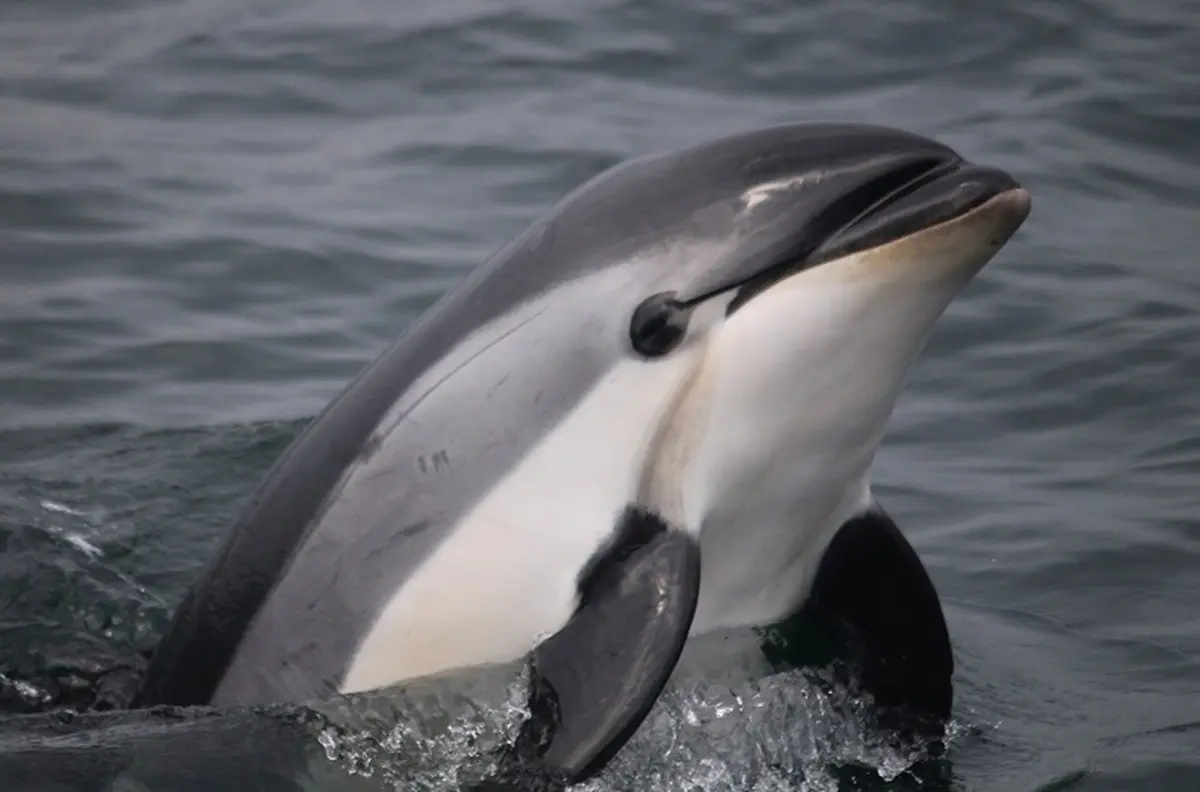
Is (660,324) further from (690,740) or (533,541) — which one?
(690,740)

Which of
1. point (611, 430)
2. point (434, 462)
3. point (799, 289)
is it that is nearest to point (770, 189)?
point (799, 289)

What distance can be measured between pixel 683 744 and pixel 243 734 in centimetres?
129

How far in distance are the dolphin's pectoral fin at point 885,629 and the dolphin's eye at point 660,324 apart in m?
1.03

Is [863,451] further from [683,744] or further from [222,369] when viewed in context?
[222,369]

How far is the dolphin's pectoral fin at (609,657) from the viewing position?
4570 mm

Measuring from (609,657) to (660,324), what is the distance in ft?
2.94

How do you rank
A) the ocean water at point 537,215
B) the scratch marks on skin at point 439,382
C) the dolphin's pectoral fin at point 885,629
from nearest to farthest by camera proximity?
the scratch marks on skin at point 439,382, the dolphin's pectoral fin at point 885,629, the ocean water at point 537,215

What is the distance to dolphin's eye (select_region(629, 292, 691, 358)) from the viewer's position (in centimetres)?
484

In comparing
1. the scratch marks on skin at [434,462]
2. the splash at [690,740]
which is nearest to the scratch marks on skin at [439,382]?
the scratch marks on skin at [434,462]

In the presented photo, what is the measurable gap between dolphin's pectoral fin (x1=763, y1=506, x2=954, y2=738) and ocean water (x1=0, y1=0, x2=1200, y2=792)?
0.17 meters

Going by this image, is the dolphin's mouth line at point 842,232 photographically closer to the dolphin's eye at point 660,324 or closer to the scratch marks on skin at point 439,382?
the dolphin's eye at point 660,324

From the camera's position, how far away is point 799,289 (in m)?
4.83

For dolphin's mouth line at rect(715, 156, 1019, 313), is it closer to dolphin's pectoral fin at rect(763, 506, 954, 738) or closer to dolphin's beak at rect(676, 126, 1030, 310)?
dolphin's beak at rect(676, 126, 1030, 310)

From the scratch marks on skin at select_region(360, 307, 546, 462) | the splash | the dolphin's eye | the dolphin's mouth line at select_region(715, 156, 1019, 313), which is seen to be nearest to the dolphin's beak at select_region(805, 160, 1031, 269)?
Result: the dolphin's mouth line at select_region(715, 156, 1019, 313)
